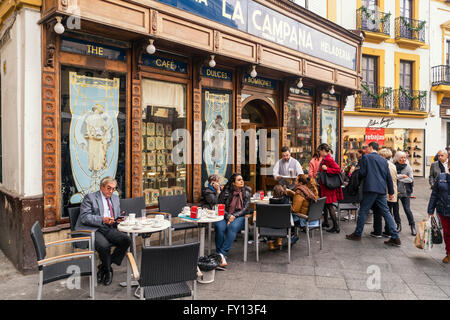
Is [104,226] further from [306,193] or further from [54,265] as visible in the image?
[306,193]

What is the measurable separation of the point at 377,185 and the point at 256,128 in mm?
3793

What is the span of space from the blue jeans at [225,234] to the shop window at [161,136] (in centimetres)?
166

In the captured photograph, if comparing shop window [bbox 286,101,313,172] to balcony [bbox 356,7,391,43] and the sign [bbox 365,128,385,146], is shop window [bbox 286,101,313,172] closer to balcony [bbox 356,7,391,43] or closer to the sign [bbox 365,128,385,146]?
the sign [bbox 365,128,385,146]

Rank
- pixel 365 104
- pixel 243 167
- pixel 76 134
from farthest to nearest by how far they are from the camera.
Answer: pixel 365 104
pixel 243 167
pixel 76 134

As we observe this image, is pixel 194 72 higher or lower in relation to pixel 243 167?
higher

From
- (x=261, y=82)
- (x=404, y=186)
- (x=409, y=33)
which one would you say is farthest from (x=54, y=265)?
(x=409, y=33)

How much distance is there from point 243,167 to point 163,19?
4.44 meters

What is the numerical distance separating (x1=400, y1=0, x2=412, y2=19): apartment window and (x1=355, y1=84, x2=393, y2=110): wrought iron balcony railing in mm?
4262

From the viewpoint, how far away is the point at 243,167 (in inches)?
358

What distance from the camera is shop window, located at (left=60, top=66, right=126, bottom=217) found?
536 centimetres

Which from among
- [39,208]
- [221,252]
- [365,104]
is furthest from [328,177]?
[365,104]

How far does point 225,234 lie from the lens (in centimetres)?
568

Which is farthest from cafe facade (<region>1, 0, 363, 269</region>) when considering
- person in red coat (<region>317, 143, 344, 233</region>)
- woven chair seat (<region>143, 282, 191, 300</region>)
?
woven chair seat (<region>143, 282, 191, 300</region>)
